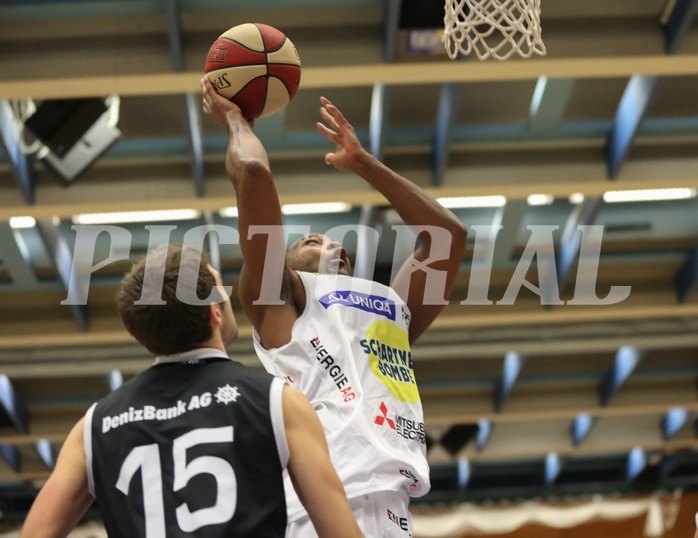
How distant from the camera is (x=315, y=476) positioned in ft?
7.55

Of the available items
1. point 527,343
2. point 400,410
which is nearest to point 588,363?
point 527,343

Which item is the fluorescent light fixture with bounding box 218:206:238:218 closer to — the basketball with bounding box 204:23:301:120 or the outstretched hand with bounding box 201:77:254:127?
the basketball with bounding box 204:23:301:120

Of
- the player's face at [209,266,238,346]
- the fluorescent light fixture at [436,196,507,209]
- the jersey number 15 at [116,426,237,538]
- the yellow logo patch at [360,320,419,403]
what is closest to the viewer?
the jersey number 15 at [116,426,237,538]

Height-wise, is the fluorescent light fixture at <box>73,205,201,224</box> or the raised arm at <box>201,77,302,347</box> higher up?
the raised arm at <box>201,77,302,347</box>

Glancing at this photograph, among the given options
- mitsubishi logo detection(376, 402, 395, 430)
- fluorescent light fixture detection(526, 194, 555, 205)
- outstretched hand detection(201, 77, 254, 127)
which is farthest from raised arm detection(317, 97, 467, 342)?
fluorescent light fixture detection(526, 194, 555, 205)

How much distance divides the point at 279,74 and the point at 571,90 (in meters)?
5.39

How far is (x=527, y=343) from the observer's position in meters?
12.0

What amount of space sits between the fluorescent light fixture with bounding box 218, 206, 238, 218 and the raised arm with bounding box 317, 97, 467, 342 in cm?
541

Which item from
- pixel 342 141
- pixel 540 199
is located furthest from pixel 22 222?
pixel 342 141

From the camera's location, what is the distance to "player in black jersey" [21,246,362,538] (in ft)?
7.49

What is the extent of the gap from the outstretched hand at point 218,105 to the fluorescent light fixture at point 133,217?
19.3 ft

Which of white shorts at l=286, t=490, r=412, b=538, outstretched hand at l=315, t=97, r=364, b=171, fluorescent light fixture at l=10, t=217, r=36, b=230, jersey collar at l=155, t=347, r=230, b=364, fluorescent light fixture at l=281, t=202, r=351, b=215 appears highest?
outstretched hand at l=315, t=97, r=364, b=171

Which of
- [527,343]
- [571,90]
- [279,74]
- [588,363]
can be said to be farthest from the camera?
[588,363]

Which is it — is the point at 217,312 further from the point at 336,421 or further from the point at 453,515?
the point at 453,515
